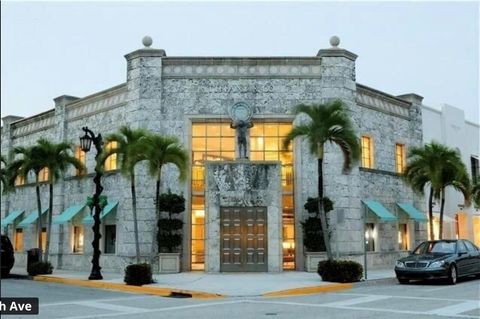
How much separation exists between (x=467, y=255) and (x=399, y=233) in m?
8.63

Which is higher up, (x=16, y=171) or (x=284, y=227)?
(x=16, y=171)

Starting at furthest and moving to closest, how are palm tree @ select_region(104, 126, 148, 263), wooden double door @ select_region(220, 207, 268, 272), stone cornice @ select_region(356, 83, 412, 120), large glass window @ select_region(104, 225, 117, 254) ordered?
stone cornice @ select_region(356, 83, 412, 120) < large glass window @ select_region(104, 225, 117, 254) < wooden double door @ select_region(220, 207, 268, 272) < palm tree @ select_region(104, 126, 148, 263)

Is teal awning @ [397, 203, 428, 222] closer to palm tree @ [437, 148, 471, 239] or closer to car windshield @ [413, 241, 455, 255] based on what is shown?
palm tree @ [437, 148, 471, 239]

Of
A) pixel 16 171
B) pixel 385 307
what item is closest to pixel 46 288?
pixel 16 171

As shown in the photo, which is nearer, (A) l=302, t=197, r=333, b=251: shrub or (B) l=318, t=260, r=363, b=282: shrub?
(B) l=318, t=260, r=363, b=282: shrub

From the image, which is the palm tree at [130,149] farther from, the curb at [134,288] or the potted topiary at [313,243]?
the potted topiary at [313,243]

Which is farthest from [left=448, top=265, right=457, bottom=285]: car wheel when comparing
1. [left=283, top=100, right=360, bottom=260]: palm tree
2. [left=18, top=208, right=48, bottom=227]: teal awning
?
[left=18, top=208, right=48, bottom=227]: teal awning

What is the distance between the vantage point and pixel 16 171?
24.4 metres

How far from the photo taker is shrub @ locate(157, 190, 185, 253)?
834 inches

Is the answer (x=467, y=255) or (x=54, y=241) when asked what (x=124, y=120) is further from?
(x=467, y=255)

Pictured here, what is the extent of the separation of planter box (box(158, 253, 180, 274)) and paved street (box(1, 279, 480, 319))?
453 centimetres

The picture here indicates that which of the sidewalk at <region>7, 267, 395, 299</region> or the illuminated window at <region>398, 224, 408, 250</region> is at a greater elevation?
the illuminated window at <region>398, 224, 408, 250</region>

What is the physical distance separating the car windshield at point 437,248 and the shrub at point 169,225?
360 inches

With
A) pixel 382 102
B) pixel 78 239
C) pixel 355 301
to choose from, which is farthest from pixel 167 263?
pixel 382 102
